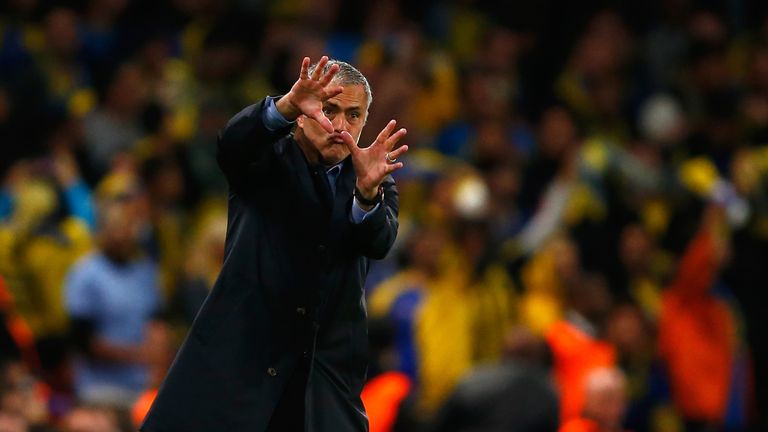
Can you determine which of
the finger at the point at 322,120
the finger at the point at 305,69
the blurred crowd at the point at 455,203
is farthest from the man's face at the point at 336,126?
the blurred crowd at the point at 455,203

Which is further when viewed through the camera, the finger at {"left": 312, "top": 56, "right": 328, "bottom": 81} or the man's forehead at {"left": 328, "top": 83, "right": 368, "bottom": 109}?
the man's forehead at {"left": 328, "top": 83, "right": 368, "bottom": 109}

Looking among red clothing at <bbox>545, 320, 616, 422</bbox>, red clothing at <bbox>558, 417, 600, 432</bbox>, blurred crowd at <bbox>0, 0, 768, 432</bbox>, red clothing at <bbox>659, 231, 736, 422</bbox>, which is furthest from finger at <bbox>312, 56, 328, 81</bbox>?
red clothing at <bbox>659, 231, 736, 422</bbox>

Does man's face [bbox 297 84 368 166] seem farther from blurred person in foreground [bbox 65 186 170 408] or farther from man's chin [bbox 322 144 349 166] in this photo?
blurred person in foreground [bbox 65 186 170 408]

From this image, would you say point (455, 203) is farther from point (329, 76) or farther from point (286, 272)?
point (329, 76)

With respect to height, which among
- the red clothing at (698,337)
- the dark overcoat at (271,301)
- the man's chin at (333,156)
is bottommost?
the dark overcoat at (271,301)

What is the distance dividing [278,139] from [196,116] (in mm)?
5629

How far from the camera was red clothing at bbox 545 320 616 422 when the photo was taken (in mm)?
7832

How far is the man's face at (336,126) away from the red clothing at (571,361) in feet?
13.1

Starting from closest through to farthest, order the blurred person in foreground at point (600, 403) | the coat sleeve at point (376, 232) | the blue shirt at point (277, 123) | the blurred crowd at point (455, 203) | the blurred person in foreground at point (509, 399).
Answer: the blue shirt at point (277, 123) → the coat sleeve at point (376, 232) → the blurred person in foreground at point (509, 399) → the blurred person in foreground at point (600, 403) → the blurred crowd at point (455, 203)

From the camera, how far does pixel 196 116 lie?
30.6ft

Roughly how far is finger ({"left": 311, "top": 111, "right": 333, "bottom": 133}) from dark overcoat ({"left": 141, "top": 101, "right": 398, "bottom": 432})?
0.11 m

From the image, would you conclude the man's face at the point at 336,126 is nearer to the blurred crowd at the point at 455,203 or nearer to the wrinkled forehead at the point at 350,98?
the wrinkled forehead at the point at 350,98

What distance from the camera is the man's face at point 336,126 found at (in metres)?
3.90

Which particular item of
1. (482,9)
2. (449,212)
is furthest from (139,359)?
(482,9)
